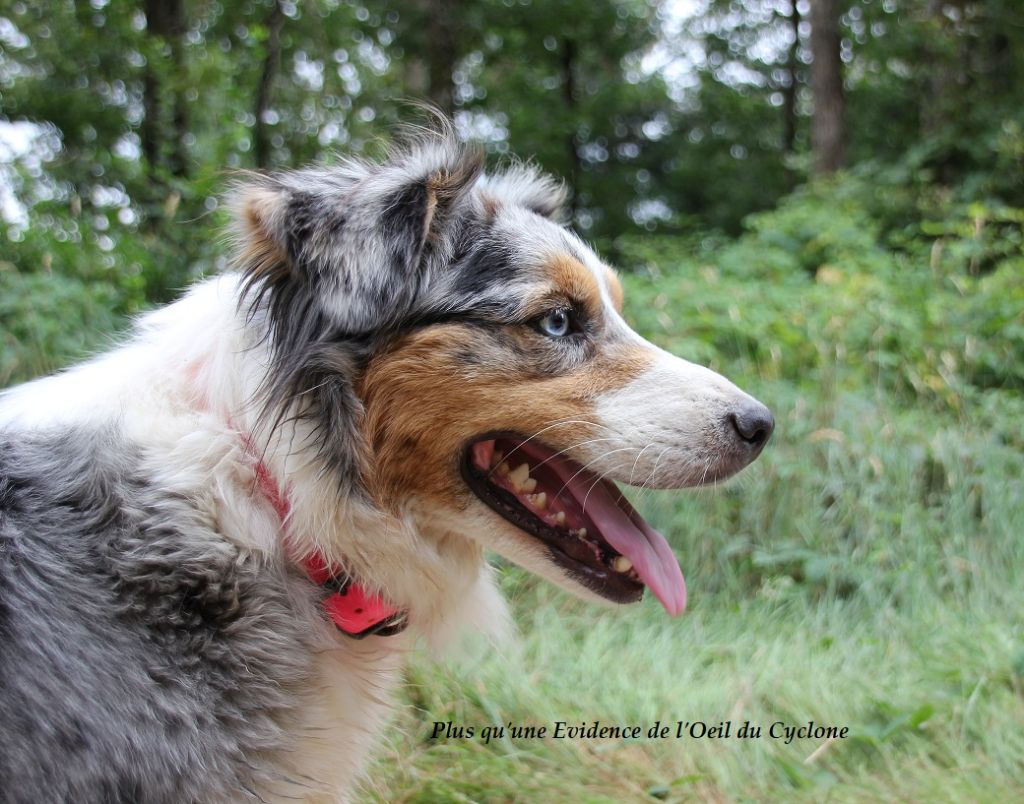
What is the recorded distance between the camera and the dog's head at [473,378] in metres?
2.19

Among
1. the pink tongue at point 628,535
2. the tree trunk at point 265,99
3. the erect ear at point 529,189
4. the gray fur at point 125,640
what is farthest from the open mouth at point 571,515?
the tree trunk at point 265,99

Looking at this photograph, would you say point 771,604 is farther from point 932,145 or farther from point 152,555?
point 932,145

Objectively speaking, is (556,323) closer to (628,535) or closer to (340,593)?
(628,535)

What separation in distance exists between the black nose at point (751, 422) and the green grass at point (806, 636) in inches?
18.6

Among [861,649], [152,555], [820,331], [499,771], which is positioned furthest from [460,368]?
[820,331]

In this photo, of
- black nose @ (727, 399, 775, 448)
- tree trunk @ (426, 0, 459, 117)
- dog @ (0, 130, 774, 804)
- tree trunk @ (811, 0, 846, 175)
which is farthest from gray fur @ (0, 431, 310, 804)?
tree trunk @ (811, 0, 846, 175)

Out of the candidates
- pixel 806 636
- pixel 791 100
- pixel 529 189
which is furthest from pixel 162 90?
pixel 791 100

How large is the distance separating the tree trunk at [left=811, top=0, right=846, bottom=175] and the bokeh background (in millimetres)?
38

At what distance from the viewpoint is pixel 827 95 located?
522 inches

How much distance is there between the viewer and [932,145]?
34.9 ft

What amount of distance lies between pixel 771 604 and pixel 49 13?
10709 mm

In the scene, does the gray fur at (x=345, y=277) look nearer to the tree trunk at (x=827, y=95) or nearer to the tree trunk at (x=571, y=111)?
the tree trunk at (x=827, y=95)

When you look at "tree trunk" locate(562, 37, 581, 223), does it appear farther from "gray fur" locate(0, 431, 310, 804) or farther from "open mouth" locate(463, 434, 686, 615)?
"gray fur" locate(0, 431, 310, 804)

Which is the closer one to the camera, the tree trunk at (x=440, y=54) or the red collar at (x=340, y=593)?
the red collar at (x=340, y=593)
